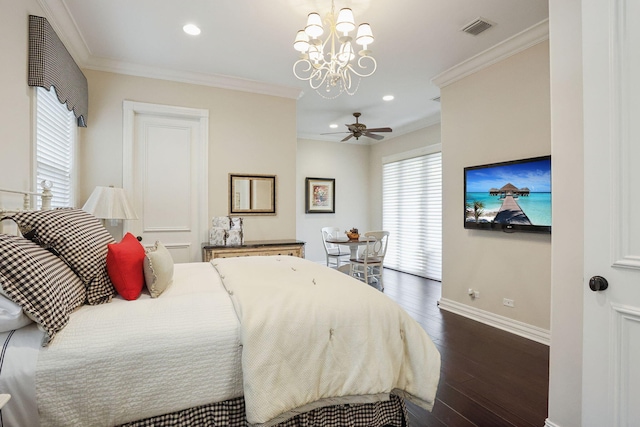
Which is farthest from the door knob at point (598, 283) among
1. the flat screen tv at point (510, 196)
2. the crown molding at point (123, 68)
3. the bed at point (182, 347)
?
the crown molding at point (123, 68)

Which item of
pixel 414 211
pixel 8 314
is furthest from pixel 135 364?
pixel 414 211

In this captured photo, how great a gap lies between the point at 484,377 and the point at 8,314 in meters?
2.70

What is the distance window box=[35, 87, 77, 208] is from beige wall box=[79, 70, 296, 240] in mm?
251

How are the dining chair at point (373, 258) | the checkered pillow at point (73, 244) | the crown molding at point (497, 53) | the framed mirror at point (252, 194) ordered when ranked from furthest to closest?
the dining chair at point (373, 258) → the framed mirror at point (252, 194) → the crown molding at point (497, 53) → the checkered pillow at point (73, 244)

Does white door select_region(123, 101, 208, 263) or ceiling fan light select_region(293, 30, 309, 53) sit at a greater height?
ceiling fan light select_region(293, 30, 309, 53)

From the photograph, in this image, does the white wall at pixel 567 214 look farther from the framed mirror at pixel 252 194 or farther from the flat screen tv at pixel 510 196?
the framed mirror at pixel 252 194

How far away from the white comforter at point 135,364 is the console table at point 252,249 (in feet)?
6.96

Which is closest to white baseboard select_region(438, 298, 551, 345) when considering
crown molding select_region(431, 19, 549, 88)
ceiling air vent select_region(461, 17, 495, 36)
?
crown molding select_region(431, 19, 549, 88)

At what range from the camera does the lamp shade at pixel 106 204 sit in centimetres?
297

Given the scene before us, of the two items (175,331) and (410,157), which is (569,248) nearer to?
(175,331)

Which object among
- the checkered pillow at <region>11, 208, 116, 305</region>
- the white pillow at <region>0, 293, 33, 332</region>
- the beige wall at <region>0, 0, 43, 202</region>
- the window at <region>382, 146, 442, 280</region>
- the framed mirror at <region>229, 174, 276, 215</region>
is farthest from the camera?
the window at <region>382, 146, 442, 280</region>

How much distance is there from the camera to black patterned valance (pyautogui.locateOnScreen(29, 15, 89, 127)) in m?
2.25

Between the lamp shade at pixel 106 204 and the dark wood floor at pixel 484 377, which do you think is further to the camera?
the lamp shade at pixel 106 204

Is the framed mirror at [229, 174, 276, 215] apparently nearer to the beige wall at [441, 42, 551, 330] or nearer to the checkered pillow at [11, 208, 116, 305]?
the beige wall at [441, 42, 551, 330]
